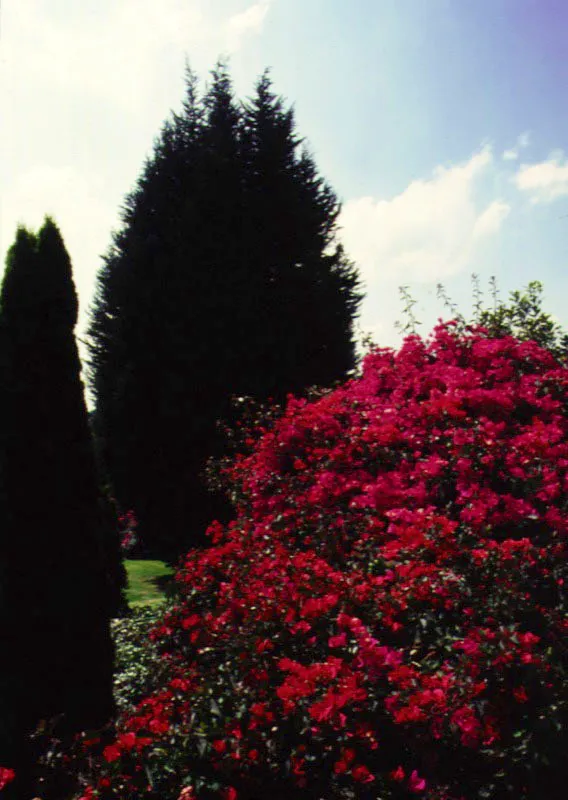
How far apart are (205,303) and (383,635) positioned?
Answer: 358 inches

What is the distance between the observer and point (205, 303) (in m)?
12.2

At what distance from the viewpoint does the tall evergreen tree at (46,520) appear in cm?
510

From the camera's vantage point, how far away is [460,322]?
8914 millimetres

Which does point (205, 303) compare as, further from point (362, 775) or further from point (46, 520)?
point (362, 775)

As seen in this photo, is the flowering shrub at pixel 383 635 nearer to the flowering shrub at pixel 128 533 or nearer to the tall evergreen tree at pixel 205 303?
the tall evergreen tree at pixel 205 303

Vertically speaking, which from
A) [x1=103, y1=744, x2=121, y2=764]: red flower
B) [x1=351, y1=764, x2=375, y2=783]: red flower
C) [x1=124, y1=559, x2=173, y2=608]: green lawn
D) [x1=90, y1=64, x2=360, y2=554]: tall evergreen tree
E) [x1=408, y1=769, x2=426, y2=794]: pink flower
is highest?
[x1=90, y1=64, x2=360, y2=554]: tall evergreen tree

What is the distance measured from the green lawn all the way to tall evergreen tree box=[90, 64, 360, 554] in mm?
705

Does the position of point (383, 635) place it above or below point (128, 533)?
below

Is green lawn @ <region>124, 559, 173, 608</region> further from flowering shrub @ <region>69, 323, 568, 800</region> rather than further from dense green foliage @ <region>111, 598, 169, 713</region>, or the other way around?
flowering shrub @ <region>69, 323, 568, 800</region>

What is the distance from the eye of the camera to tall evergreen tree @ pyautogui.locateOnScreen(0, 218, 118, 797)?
5.10m

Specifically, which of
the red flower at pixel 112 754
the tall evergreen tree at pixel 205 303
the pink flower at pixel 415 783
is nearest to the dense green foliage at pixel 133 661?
the red flower at pixel 112 754

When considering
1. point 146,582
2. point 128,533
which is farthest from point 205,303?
point 128,533

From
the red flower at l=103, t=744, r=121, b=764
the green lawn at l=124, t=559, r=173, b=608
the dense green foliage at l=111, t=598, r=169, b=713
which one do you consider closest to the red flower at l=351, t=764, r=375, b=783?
the red flower at l=103, t=744, r=121, b=764

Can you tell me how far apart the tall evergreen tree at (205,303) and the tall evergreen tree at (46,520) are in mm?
6181
